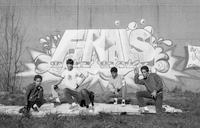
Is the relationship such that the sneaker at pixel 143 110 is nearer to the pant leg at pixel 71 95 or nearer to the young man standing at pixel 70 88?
the young man standing at pixel 70 88

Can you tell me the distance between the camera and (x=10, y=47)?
1009 centimetres

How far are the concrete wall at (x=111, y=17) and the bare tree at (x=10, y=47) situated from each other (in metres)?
0.20

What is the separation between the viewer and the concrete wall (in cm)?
984

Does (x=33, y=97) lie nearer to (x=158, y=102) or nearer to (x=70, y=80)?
(x=70, y=80)

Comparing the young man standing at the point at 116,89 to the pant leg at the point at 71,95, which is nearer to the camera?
the pant leg at the point at 71,95

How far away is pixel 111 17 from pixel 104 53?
52.5 inches

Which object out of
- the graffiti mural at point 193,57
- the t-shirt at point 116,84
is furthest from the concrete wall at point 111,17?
the t-shirt at point 116,84

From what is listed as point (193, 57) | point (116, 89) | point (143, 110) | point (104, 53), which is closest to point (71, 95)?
point (116, 89)

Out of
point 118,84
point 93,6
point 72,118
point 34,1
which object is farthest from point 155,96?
point 34,1

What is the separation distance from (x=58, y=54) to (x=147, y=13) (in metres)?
3.54

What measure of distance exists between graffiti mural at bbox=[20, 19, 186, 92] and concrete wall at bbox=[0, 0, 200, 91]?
181mm

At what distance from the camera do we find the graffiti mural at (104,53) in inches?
384

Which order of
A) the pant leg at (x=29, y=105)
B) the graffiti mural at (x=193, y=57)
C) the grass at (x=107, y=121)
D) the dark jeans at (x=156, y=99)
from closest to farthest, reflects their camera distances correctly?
1. the grass at (x=107, y=121)
2. the pant leg at (x=29, y=105)
3. the dark jeans at (x=156, y=99)
4. the graffiti mural at (x=193, y=57)

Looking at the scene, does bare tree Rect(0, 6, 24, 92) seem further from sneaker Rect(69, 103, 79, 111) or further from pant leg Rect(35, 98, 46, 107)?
sneaker Rect(69, 103, 79, 111)
